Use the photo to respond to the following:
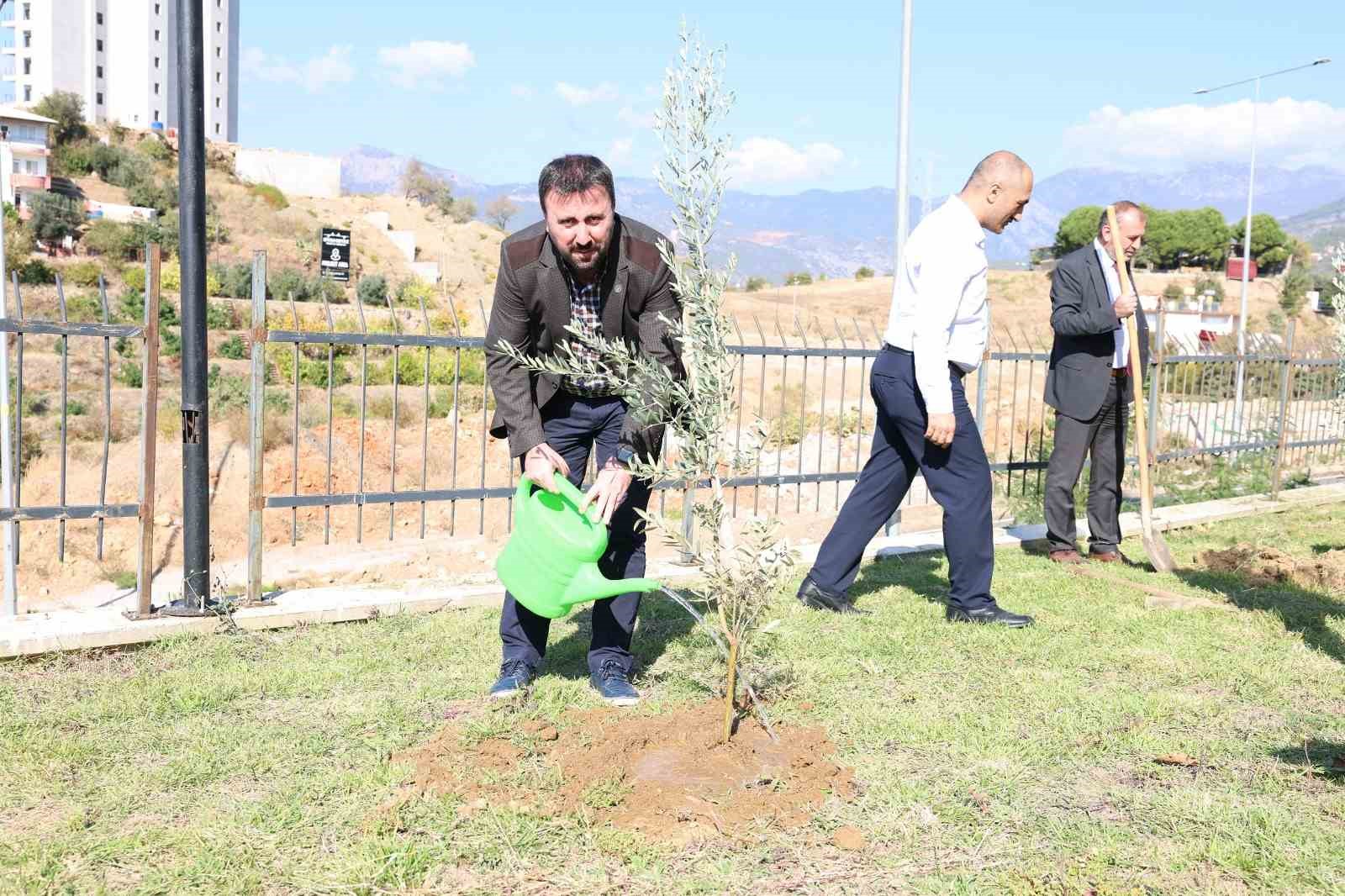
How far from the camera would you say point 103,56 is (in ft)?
234

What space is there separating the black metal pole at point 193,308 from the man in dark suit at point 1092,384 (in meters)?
4.48

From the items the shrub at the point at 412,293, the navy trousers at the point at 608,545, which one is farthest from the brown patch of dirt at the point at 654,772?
the shrub at the point at 412,293

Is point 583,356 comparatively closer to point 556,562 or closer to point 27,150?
point 556,562

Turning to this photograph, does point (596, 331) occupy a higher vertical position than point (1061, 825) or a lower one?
higher

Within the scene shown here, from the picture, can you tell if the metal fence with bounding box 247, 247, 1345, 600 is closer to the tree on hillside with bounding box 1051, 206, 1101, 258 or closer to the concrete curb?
the concrete curb

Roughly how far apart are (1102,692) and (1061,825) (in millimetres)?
1251

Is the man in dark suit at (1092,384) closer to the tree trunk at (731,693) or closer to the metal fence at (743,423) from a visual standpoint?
the metal fence at (743,423)

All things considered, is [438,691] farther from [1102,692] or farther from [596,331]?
[1102,692]

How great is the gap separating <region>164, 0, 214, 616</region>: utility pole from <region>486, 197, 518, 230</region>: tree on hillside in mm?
74482

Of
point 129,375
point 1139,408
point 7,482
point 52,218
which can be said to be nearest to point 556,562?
point 1139,408

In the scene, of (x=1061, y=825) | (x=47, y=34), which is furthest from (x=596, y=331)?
(x=47, y=34)

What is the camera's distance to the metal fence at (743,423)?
5.95 metres

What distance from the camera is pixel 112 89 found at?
7131 cm

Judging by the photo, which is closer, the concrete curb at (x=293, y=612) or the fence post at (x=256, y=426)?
the concrete curb at (x=293, y=612)
